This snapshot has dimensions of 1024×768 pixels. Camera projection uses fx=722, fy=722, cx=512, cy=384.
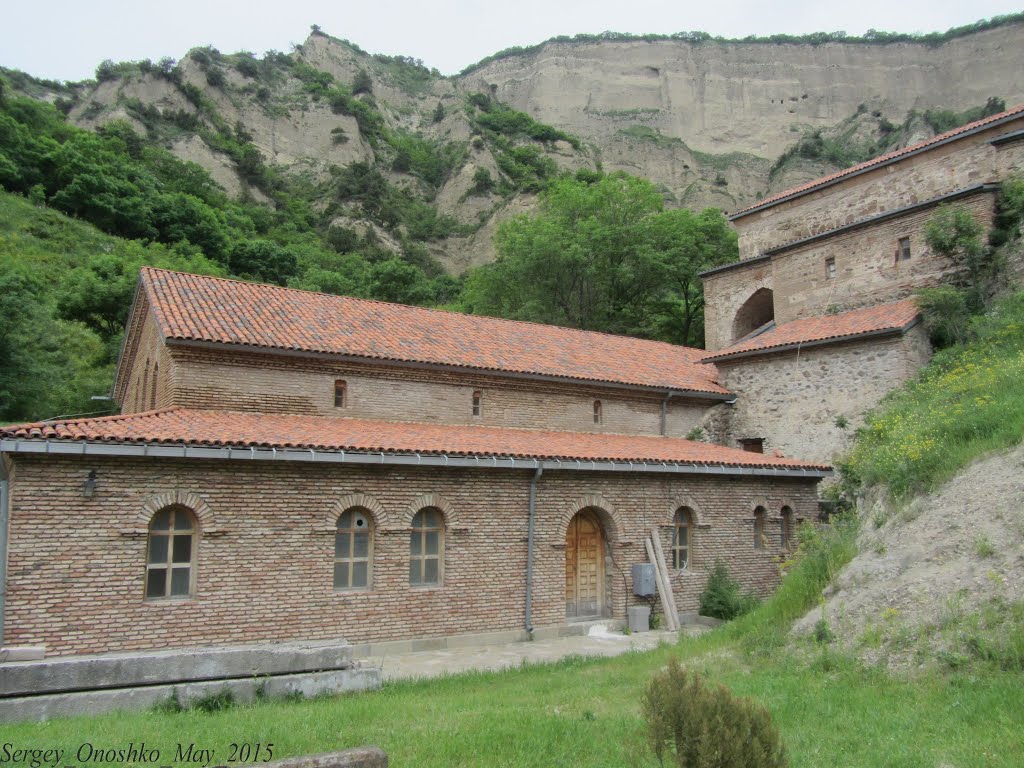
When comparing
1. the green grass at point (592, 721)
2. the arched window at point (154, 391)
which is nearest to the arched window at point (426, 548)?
the green grass at point (592, 721)

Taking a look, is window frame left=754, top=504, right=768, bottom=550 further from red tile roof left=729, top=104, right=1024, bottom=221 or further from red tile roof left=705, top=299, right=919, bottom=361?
red tile roof left=729, top=104, right=1024, bottom=221

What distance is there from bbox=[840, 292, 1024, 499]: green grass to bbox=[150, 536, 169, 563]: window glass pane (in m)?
11.4

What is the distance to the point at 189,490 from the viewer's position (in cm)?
1102

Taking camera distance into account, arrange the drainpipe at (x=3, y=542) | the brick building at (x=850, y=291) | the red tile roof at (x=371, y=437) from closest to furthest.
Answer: the drainpipe at (x=3, y=542)
the red tile roof at (x=371, y=437)
the brick building at (x=850, y=291)

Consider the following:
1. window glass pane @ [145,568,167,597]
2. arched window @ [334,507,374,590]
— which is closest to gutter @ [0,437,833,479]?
arched window @ [334,507,374,590]

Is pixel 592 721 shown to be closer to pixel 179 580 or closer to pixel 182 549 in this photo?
pixel 179 580

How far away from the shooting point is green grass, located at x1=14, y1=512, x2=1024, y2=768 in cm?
613

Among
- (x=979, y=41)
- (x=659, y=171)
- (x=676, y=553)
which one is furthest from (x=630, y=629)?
(x=979, y=41)

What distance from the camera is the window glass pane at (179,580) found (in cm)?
1092

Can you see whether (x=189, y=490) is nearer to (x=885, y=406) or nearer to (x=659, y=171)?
(x=885, y=406)

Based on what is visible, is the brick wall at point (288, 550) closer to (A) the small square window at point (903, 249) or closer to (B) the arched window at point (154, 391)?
(B) the arched window at point (154, 391)

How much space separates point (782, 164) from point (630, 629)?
237 feet

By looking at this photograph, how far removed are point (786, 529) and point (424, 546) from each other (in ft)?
30.9

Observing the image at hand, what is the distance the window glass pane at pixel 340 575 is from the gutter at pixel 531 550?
3458 mm
